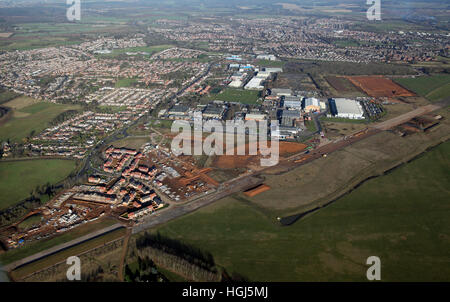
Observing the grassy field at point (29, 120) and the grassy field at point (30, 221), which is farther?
the grassy field at point (29, 120)

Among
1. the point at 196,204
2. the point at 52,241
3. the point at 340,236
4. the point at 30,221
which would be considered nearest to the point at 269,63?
the point at 196,204

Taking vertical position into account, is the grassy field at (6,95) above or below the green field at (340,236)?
above

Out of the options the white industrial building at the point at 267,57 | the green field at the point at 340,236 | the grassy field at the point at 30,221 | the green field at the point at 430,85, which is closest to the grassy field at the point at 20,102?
the grassy field at the point at 30,221

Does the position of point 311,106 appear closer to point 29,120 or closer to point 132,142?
point 132,142

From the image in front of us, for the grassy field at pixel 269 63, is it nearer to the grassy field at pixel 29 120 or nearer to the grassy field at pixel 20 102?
the grassy field at pixel 29 120

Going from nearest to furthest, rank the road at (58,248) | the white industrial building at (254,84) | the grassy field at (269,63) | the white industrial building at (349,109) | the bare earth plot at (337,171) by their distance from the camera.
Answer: the road at (58,248) → the bare earth plot at (337,171) → the white industrial building at (349,109) → the white industrial building at (254,84) → the grassy field at (269,63)

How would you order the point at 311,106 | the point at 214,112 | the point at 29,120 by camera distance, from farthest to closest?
the point at 311,106 → the point at 29,120 → the point at 214,112
